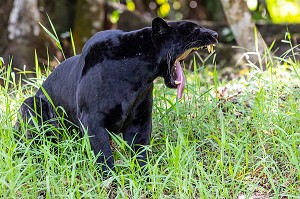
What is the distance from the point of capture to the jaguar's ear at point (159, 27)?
173 inches

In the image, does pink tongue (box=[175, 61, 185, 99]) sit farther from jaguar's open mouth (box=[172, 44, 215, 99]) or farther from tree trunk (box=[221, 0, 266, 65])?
tree trunk (box=[221, 0, 266, 65])

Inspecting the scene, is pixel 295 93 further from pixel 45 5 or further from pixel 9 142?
pixel 45 5

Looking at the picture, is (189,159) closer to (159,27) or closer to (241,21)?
(159,27)

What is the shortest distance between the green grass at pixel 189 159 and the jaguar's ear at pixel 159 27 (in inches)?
26.0

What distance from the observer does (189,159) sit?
4.42 meters

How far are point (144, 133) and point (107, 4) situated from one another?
6.60m

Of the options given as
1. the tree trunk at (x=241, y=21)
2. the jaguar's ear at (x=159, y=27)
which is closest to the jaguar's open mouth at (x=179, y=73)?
the jaguar's ear at (x=159, y=27)

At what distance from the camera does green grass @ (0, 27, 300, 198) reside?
427 centimetres

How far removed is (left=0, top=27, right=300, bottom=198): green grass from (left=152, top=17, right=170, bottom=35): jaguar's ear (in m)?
0.66

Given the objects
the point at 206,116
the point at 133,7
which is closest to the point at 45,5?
the point at 133,7

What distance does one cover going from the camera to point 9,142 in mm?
4652

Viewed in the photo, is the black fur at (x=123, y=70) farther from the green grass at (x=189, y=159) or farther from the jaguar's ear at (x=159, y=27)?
the green grass at (x=189, y=159)

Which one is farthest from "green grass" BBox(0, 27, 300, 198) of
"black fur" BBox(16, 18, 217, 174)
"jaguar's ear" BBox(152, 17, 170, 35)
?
"jaguar's ear" BBox(152, 17, 170, 35)

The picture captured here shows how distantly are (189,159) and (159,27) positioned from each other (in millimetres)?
907
